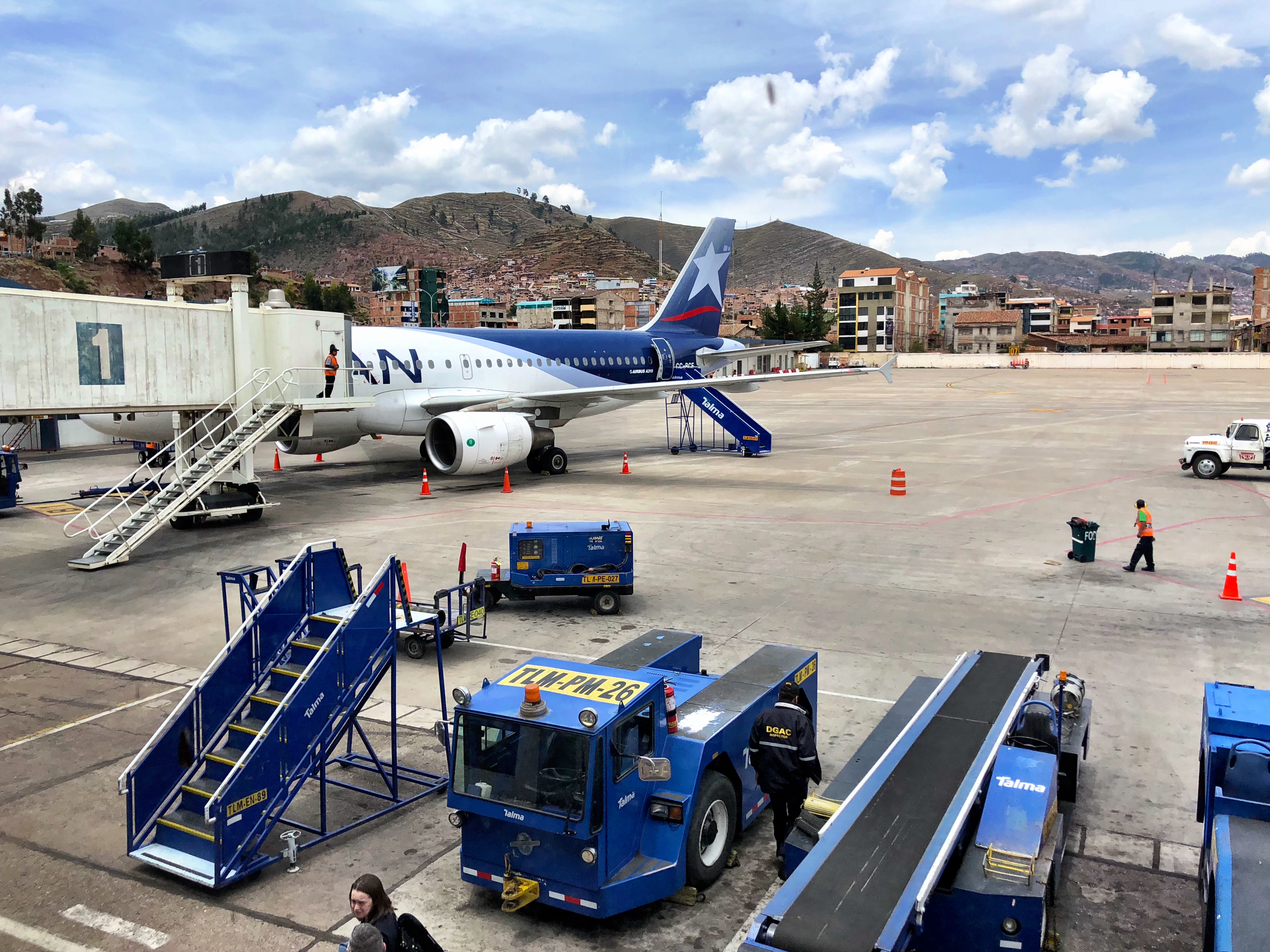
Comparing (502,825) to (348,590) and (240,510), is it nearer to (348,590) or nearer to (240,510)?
(348,590)

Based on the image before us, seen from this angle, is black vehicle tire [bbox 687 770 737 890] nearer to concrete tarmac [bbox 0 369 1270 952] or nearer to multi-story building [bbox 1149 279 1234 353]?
concrete tarmac [bbox 0 369 1270 952]

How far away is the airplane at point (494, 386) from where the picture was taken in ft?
86.1

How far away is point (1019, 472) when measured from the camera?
30469 mm

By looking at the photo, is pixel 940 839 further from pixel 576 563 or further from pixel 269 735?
pixel 576 563

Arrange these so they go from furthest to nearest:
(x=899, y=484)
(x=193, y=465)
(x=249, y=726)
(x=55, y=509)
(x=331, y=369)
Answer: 1. (x=55, y=509)
2. (x=899, y=484)
3. (x=331, y=369)
4. (x=193, y=465)
5. (x=249, y=726)

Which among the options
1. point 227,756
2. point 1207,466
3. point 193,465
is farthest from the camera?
point 1207,466

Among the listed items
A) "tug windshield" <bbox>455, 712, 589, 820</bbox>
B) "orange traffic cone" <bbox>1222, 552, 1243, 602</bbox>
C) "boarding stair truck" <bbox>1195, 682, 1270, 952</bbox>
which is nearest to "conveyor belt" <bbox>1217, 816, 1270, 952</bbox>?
"boarding stair truck" <bbox>1195, 682, 1270, 952</bbox>

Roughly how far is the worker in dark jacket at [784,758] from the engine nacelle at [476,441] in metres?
18.6

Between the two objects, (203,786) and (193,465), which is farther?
(193,465)

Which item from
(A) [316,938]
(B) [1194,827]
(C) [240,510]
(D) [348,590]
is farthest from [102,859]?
(C) [240,510]

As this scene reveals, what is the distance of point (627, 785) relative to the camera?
23.4 feet

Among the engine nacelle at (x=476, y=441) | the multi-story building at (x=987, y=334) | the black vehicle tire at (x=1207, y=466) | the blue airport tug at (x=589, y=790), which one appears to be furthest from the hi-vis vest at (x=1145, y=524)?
the multi-story building at (x=987, y=334)

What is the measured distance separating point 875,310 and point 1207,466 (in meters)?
155

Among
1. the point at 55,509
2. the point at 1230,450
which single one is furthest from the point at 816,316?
the point at 55,509
